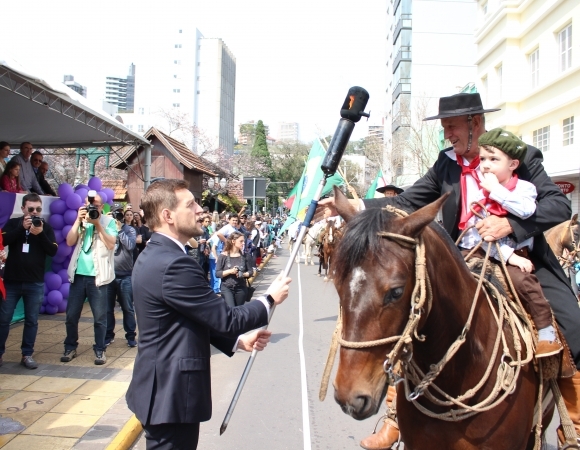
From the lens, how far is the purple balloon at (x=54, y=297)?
33.1 ft

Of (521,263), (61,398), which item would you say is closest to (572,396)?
(521,263)

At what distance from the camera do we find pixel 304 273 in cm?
2161

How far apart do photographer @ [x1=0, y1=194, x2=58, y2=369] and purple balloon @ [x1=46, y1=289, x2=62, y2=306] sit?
3.20 m

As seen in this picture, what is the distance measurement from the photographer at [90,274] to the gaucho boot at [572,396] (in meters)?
5.99

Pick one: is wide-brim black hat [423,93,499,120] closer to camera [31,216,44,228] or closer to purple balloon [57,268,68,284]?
camera [31,216,44,228]

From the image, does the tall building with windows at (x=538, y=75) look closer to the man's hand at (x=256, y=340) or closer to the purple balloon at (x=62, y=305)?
the purple balloon at (x=62, y=305)

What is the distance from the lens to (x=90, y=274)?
723 centimetres

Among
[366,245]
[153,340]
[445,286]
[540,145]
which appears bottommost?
[153,340]

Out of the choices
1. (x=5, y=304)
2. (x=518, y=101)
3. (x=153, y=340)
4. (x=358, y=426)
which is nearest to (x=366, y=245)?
(x=153, y=340)

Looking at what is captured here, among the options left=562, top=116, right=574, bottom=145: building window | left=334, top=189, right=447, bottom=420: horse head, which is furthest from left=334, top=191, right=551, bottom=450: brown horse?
left=562, top=116, right=574, bottom=145: building window

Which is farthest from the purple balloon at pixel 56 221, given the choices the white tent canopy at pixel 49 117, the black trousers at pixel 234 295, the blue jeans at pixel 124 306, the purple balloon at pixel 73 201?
the black trousers at pixel 234 295

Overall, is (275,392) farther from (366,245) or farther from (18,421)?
(366,245)

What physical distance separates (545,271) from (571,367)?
0.61m

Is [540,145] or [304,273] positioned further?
[304,273]
